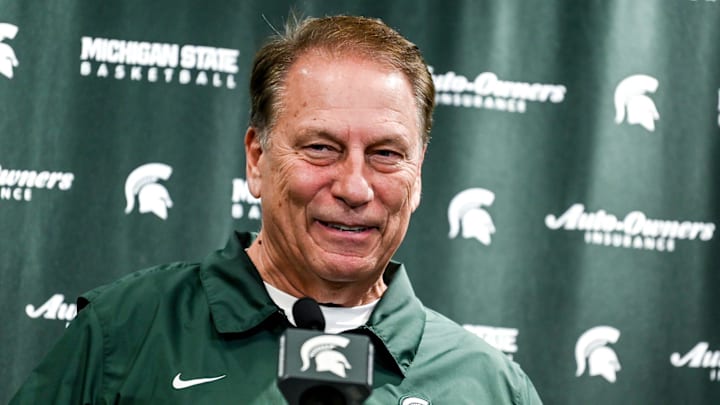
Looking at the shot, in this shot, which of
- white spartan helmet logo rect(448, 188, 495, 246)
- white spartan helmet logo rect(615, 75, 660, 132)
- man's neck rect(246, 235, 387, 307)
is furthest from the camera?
white spartan helmet logo rect(615, 75, 660, 132)

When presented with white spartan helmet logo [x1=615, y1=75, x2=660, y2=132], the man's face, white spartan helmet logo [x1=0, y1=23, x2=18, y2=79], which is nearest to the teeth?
the man's face

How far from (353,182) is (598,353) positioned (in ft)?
5.41

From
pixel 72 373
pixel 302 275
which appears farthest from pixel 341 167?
pixel 72 373

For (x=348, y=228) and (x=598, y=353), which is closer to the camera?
(x=348, y=228)

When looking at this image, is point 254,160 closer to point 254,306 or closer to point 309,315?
point 254,306

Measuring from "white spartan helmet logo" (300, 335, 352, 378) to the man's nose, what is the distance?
0.55 m

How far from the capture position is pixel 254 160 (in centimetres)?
185

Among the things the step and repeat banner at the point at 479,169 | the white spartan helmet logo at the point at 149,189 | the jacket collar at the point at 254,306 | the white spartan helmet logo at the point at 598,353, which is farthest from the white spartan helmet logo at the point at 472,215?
the jacket collar at the point at 254,306

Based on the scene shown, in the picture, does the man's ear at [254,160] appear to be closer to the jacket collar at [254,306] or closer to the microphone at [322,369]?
the jacket collar at [254,306]

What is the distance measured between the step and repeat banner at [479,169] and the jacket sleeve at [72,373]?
4.02 feet

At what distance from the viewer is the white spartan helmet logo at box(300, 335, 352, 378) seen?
108cm

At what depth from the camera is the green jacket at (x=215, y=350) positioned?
1616mm

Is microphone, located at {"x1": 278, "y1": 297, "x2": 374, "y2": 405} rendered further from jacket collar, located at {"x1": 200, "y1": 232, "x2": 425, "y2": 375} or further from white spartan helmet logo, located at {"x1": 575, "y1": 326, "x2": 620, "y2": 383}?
white spartan helmet logo, located at {"x1": 575, "y1": 326, "x2": 620, "y2": 383}

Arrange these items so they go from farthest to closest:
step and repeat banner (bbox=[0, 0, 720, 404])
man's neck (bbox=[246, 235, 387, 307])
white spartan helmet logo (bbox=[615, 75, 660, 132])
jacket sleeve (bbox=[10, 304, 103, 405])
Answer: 1. white spartan helmet logo (bbox=[615, 75, 660, 132])
2. step and repeat banner (bbox=[0, 0, 720, 404])
3. man's neck (bbox=[246, 235, 387, 307])
4. jacket sleeve (bbox=[10, 304, 103, 405])
